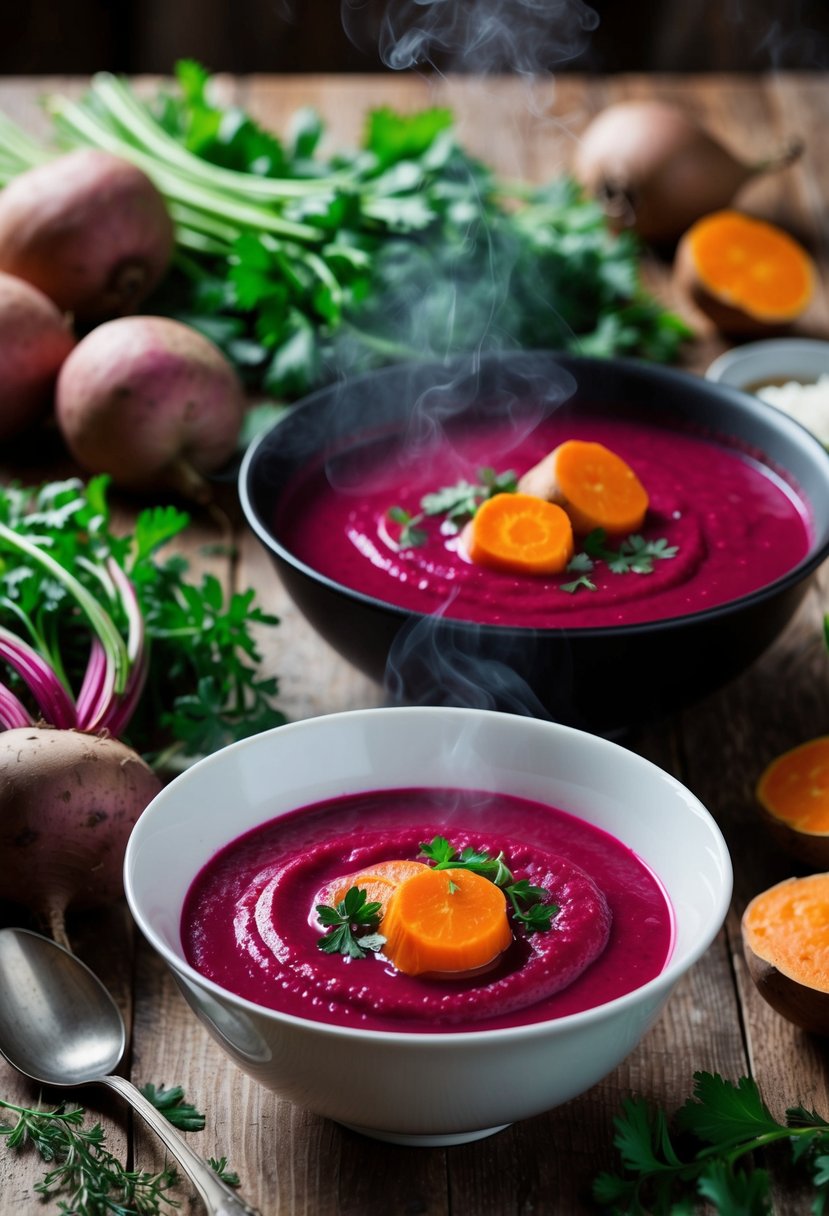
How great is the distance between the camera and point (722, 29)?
7.17 m

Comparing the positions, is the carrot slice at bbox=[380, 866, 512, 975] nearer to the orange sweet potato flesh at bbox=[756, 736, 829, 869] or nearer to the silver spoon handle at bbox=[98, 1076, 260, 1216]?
the silver spoon handle at bbox=[98, 1076, 260, 1216]

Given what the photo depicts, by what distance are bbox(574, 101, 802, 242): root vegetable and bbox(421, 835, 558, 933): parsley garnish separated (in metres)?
2.74

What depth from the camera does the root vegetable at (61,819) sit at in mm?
1933

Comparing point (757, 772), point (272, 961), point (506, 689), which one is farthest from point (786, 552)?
point (272, 961)

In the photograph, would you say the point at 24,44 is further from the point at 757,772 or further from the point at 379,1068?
the point at 379,1068

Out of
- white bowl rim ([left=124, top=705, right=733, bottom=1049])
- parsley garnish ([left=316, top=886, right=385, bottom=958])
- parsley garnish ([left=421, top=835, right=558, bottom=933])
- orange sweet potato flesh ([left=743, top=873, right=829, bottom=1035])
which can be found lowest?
orange sweet potato flesh ([left=743, top=873, right=829, bottom=1035])

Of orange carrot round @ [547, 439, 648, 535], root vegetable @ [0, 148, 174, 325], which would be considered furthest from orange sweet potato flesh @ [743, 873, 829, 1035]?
root vegetable @ [0, 148, 174, 325]

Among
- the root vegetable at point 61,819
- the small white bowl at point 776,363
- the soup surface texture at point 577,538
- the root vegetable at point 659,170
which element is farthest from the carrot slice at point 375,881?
the root vegetable at point 659,170

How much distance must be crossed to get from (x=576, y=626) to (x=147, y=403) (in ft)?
4.02

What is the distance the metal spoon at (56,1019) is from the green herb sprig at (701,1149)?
53 cm

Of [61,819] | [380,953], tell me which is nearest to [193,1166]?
[380,953]

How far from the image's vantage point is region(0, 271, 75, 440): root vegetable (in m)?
3.09

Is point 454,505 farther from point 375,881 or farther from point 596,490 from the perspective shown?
point 375,881

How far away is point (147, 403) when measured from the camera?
9.74 ft
